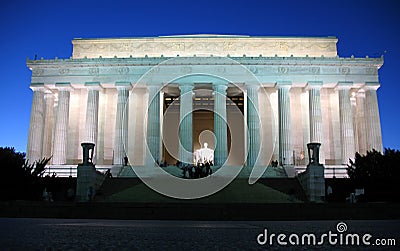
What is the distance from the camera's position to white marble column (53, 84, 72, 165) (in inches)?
2029

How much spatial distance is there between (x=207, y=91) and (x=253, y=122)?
7154 mm

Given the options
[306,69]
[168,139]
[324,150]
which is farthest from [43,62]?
[324,150]

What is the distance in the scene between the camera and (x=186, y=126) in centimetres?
5072

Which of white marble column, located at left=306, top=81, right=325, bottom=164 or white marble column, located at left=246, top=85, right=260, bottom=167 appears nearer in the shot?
white marble column, located at left=246, top=85, right=260, bottom=167

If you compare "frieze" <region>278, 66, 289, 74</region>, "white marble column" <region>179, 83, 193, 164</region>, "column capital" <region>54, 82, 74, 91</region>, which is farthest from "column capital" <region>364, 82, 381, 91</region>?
"column capital" <region>54, 82, 74, 91</region>

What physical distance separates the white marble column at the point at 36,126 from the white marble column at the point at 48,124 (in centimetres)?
145

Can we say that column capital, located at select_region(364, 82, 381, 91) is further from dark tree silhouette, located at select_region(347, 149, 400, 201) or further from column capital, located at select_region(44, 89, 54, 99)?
column capital, located at select_region(44, 89, 54, 99)

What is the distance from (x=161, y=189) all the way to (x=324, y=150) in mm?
23688

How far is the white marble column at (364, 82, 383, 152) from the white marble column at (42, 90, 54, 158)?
35.3 meters

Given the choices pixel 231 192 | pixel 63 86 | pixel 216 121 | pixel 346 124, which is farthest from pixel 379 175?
pixel 63 86

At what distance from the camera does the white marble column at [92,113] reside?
51.1 meters

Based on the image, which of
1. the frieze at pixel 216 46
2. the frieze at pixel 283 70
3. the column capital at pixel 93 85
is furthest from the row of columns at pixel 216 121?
the frieze at pixel 216 46

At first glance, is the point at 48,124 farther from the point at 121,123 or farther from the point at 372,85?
the point at 372,85

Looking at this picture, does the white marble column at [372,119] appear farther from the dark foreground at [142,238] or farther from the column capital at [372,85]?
the dark foreground at [142,238]
